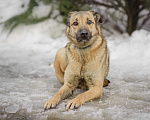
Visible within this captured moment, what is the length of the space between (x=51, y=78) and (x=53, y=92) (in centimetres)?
98

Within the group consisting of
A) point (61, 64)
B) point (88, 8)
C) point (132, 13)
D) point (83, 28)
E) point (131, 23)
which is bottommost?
point (61, 64)

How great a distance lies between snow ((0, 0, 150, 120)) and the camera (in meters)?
2.49

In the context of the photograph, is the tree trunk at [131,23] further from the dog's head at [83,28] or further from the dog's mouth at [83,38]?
the dog's mouth at [83,38]

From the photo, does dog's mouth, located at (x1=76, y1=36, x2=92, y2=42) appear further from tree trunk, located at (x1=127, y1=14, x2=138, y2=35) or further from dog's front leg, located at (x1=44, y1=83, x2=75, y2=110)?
tree trunk, located at (x1=127, y1=14, x2=138, y2=35)

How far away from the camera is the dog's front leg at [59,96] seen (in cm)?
264

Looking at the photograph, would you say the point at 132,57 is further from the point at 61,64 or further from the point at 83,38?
the point at 83,38

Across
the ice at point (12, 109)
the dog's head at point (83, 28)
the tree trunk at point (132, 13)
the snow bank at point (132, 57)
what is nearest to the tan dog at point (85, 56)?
the dog's head at point (83, 28)

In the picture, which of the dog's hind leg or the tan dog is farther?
the dog's hind leg

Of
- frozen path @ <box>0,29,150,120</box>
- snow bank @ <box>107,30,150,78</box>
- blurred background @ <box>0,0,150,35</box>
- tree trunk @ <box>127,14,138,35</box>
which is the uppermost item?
blurred background @ <box>0,0,150,35</box>

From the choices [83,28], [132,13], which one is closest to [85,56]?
[83,28]

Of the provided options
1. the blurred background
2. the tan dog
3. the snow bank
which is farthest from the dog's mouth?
the blurred background

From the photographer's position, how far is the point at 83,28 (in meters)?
2.96

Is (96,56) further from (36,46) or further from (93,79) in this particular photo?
(36,46)

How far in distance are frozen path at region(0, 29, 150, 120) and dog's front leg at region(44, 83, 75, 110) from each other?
89mm
